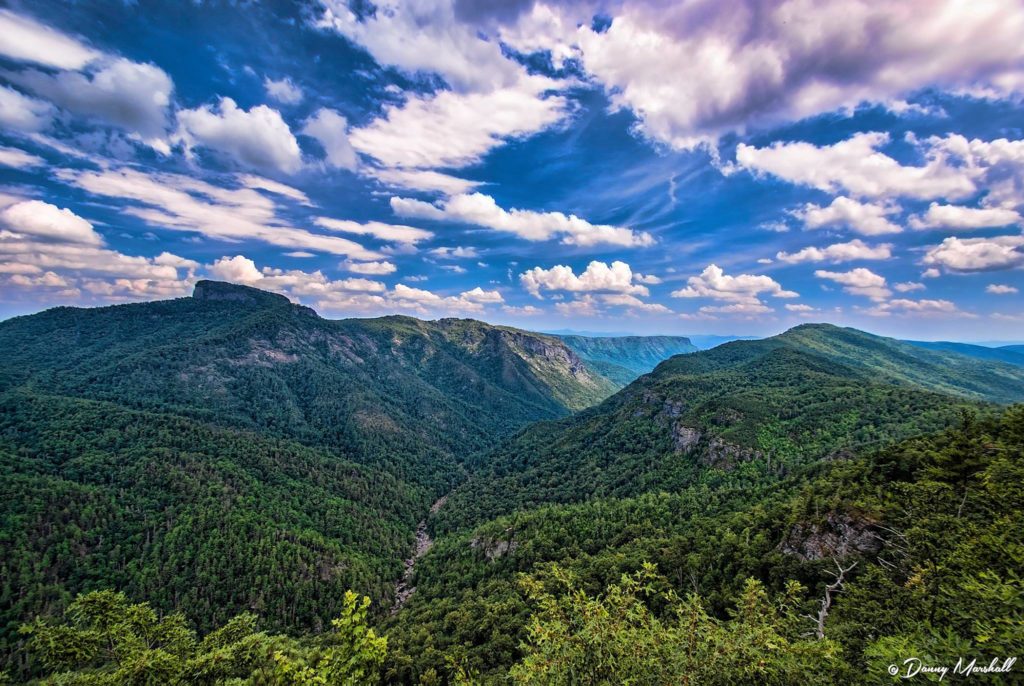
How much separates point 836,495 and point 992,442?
23505mm

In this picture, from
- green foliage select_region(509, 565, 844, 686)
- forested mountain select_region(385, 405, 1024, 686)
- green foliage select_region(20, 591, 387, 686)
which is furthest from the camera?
green foliage select_region(20, 591, 387, 686)

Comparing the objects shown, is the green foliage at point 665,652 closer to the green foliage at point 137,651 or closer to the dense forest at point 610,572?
the dense forest at point 610,572

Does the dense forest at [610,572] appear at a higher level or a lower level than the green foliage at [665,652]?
Result: lower

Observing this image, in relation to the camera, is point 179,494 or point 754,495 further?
point 179,494

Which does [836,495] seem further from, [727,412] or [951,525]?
[727,412]

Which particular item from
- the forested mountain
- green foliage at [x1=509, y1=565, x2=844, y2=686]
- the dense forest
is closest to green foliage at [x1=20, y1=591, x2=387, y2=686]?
the dense forest

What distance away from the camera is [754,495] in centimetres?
12525

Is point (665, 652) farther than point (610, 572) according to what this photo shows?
No

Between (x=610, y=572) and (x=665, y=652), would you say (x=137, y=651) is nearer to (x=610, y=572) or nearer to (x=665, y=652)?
(x=665, y=652)

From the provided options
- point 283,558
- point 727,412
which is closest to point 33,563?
point 283,558

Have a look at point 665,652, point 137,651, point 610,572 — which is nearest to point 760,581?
point 665,652

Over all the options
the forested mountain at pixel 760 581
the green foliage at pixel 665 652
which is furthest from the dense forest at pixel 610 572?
the forested mountain at pixel 760 581

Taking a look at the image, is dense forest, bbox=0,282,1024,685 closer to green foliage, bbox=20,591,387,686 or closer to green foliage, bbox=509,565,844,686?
green foliage, bbox=509,565,844,686

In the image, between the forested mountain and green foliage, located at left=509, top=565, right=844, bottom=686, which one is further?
the forested mountain
